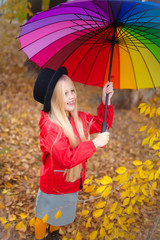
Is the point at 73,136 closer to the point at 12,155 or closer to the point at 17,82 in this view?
the point at 12,155

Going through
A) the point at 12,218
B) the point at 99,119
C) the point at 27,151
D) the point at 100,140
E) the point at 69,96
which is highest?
the point at 69,96

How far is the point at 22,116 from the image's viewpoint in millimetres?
5734

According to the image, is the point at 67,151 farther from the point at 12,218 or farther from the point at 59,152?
the point at 12,218

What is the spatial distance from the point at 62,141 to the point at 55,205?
34.1 inches

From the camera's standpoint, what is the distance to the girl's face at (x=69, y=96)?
2.08 metres

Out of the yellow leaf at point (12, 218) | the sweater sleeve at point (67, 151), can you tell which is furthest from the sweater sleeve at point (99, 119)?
the yellow leaf at point (12, 218)

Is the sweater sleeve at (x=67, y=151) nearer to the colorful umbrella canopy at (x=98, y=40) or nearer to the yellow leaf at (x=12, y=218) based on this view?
the colorful umbrella canopy at (x=98, y=40)

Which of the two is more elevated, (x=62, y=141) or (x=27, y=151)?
(x=62, y=141)

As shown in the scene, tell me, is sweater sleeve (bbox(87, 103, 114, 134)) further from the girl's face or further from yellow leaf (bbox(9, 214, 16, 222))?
yellow leaf (bbox(9, 214, 16, 222))

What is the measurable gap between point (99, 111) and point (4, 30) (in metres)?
8.73

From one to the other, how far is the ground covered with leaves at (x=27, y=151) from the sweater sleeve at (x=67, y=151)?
0.82 meters

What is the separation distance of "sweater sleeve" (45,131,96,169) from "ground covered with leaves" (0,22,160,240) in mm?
823

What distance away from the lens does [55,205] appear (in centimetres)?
235

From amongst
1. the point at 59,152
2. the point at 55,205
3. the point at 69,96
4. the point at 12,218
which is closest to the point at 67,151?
the point at 59,152
